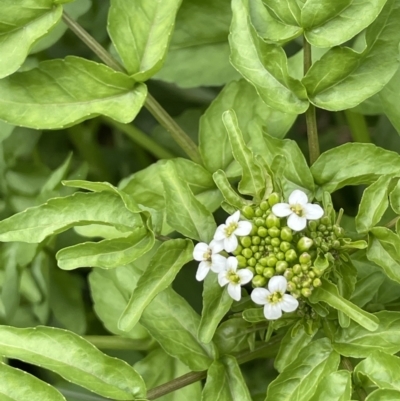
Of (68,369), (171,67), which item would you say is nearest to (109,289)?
(68,369)

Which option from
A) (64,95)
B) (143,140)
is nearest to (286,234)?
(64,95)

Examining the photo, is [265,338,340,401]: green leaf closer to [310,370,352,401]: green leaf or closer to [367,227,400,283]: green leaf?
[310,370,352,401]: green leaf

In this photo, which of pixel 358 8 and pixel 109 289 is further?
pixel 109 289

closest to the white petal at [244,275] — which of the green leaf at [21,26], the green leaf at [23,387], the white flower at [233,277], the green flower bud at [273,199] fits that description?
the white flower at [233,277]

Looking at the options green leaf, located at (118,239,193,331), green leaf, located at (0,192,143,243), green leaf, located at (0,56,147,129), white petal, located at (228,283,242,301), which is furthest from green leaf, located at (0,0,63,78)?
white petal, located at (228,283,242,301)

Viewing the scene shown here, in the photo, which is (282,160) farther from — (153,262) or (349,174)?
(153,262)

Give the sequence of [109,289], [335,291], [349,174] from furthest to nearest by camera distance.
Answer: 1. [109,289]
2. [349,174]
3. [335,291]

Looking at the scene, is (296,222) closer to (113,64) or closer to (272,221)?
(272,221)
